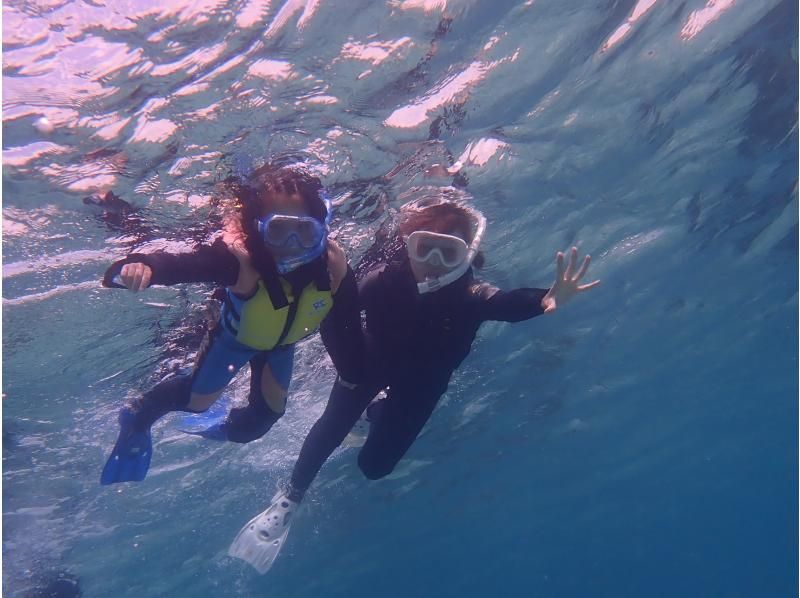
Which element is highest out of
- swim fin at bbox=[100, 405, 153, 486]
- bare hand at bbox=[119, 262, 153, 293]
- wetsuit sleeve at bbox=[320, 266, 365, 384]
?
bare hand at bbox=[119, 262, 153, 293]

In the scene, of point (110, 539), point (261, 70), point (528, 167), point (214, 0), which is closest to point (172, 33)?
point (214, 0)

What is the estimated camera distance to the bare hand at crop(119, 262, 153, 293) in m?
4.98

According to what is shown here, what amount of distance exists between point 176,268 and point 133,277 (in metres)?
0.53

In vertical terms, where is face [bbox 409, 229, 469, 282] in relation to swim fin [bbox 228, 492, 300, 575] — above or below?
above

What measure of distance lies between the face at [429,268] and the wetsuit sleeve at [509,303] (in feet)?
2.64

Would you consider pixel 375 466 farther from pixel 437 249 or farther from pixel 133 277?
pixel 133 277

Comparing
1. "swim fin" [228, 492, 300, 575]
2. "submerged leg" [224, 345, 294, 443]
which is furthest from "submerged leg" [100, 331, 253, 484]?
"swim fin" [228, 492, 300, 575]

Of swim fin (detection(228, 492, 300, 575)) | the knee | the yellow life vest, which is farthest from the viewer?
swim fin (detection(228, 492, 300, 575))

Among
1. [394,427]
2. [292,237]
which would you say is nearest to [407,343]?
[394,427]

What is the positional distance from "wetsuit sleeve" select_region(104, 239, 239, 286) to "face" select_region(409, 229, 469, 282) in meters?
2.18

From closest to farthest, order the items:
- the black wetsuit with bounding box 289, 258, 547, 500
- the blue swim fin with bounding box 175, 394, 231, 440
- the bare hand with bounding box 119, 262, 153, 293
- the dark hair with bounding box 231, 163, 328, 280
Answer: the bare hand with bounding box 119, 262, 153, 293
the dark hair with bounding box 231, 163, 328, 280
the black wetsuit with bounding box 289, 258, 547, 500
the blue swim fin with bounding box 175, 394, 231, 440

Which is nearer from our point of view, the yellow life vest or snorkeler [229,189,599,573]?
snorkeler [229,189,599,573]

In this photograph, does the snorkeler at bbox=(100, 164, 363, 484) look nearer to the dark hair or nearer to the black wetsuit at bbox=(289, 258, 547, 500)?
the dark hair

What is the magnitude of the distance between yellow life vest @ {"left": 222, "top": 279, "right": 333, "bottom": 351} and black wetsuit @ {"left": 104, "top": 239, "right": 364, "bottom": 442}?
0.17m
